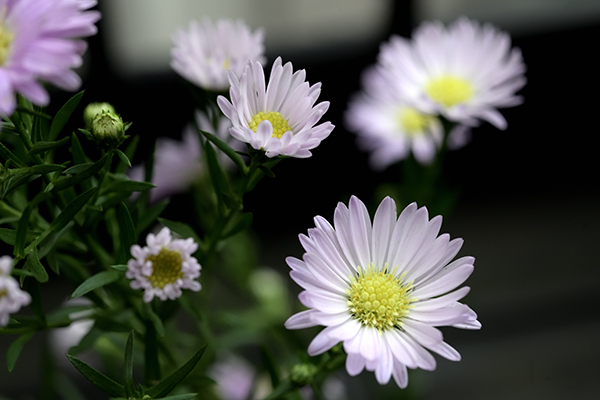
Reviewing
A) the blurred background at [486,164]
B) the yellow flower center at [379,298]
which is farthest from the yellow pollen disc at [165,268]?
the blurred background at [486,164]

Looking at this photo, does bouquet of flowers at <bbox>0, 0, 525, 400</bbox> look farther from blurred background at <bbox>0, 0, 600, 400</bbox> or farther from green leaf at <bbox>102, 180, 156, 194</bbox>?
blurred background at <bbox>0, 0, 600, 400</bbox>

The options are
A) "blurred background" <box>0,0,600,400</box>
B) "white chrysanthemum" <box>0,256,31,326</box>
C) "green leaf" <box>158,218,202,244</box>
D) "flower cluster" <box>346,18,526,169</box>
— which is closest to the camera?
"white chrysanthemum" <box>0,256,31,326</box>

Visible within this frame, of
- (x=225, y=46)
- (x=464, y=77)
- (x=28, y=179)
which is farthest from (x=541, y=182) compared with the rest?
(x=28, y=179)

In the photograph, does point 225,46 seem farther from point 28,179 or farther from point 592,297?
point 592,297

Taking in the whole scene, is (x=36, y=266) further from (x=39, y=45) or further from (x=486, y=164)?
(x=486, y=164)

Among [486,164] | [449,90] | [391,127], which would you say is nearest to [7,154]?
[449,90]

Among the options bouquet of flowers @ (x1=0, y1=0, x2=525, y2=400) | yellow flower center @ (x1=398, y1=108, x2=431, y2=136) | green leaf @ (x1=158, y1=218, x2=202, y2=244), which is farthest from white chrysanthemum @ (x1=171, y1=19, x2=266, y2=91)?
yellow flower center @ (x1=398, y1=108, x2=431, y2=136)
